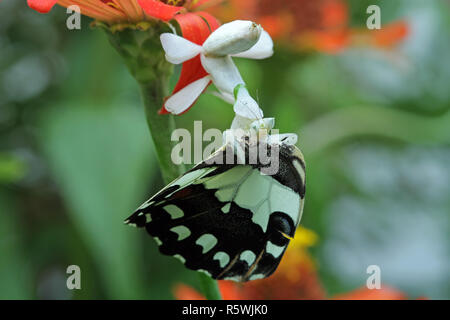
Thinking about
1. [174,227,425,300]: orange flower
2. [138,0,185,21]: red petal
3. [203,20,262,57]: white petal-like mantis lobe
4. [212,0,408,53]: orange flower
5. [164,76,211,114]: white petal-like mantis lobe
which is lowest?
[174,227,425,300]: orange flower

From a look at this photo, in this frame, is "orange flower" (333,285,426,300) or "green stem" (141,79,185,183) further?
"orange flower" (333,285,426,300)

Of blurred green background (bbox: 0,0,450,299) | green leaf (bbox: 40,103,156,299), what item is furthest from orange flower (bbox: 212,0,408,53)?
green leaf (bbox: 40,103,156,299)

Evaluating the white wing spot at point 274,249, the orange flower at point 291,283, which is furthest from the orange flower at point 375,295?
the white wing spot at point 274,249

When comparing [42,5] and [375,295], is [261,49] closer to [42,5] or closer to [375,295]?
[42,5]

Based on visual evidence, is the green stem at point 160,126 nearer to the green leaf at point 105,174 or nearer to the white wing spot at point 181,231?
the white wing spot at point 181,231

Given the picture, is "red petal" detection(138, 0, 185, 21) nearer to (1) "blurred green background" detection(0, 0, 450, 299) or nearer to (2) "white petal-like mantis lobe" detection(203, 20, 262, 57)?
(2) "white petal-like mantis lobe" detection(203, 20, 262, 57)

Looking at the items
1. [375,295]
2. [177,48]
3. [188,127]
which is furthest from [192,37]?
[188,127]
